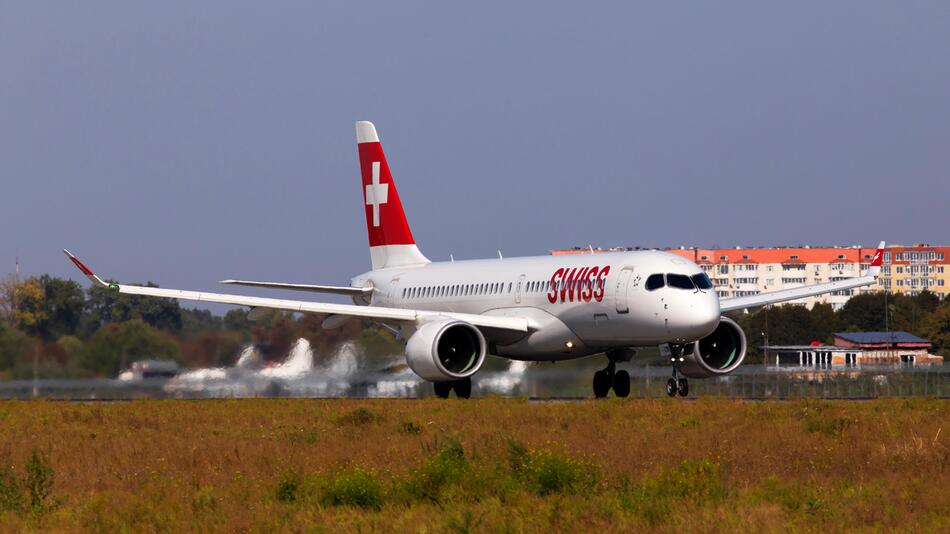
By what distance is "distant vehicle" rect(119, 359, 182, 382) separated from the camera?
43.2 meters

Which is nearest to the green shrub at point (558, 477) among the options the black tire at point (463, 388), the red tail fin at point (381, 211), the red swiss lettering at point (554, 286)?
the red swiss lettering at point (554, 286)

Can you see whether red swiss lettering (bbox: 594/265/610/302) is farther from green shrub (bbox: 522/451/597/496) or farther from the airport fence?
green shrub (bbox: 522/451/597/496)

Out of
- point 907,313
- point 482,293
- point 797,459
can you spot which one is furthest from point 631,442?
point 907,313

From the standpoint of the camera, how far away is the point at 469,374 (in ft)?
131

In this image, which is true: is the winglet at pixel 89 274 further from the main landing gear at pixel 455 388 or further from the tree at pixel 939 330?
the tree at pixel 939 330

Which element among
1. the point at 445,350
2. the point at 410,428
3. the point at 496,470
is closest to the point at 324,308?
the point at 445,350

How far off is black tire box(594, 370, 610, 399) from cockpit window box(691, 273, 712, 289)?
483 cm

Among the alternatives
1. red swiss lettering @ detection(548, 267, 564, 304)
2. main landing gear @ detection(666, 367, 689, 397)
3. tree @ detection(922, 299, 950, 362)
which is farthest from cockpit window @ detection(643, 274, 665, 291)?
tree @ detection(922, 299, 950, 362)

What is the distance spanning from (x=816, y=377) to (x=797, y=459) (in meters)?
26.3

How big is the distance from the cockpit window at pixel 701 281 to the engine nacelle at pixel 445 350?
19.3 ft

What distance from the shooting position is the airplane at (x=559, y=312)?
124ft

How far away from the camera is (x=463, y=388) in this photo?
41.7m

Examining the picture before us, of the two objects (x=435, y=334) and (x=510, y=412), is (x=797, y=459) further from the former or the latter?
(x=435, y=334)

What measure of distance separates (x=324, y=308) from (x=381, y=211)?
8878 millimetres
